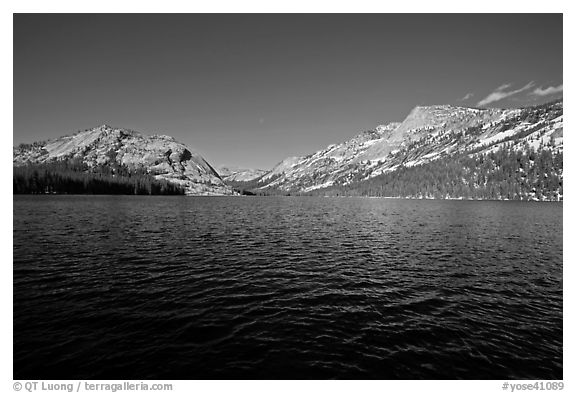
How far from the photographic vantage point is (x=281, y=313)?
19.4 m

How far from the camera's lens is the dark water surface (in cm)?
1377

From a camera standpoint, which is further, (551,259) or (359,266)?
(551,259)

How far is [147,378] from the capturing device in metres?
13.0

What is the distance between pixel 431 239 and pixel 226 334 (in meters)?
44.8

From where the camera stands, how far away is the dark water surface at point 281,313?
45.2 ft

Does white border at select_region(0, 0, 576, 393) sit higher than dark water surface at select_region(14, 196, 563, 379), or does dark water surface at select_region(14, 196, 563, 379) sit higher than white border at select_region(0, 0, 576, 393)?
white border at select_region(0, 0, 576, 393)

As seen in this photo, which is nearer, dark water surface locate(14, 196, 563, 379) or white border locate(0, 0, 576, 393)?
dark water surface locate(14, 196, 563, 379)
